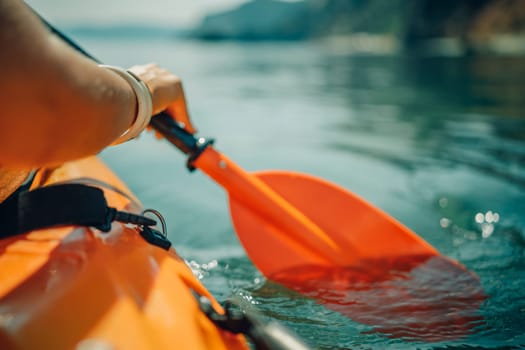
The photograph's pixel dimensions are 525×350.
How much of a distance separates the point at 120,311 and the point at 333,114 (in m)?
7.33

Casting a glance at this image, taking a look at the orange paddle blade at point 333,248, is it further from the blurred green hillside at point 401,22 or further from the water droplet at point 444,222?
the blurred green hillside at point 401,22

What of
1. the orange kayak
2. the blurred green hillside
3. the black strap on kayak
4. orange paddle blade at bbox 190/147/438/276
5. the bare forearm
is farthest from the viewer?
the blurred green hillside

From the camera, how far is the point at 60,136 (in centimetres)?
92

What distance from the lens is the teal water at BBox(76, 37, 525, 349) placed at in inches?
85.6

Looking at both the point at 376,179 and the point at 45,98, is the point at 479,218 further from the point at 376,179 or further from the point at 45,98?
the point at 45,98

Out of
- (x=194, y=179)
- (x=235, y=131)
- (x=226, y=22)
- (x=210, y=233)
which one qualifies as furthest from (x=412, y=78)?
(x=226, y=22)

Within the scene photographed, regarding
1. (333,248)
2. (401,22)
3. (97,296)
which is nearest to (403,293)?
(333,248)

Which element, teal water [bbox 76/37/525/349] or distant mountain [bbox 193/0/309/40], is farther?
distant mountain [bbox 193/0/309/40]

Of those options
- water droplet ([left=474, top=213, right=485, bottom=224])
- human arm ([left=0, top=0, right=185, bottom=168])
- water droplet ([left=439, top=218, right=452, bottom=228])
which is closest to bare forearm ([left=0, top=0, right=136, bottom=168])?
human arm ([left=0, top=0, right=185, bottom=168])

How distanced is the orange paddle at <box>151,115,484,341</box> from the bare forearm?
1.39 metres

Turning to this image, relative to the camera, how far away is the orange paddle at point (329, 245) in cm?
232

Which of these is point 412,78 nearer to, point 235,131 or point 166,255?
point 235,131

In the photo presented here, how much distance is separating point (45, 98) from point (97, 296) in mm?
517

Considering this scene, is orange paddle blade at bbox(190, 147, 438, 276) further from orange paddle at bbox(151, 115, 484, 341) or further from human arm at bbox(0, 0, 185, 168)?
human arm at bbox(0, 0, 185, 168)
